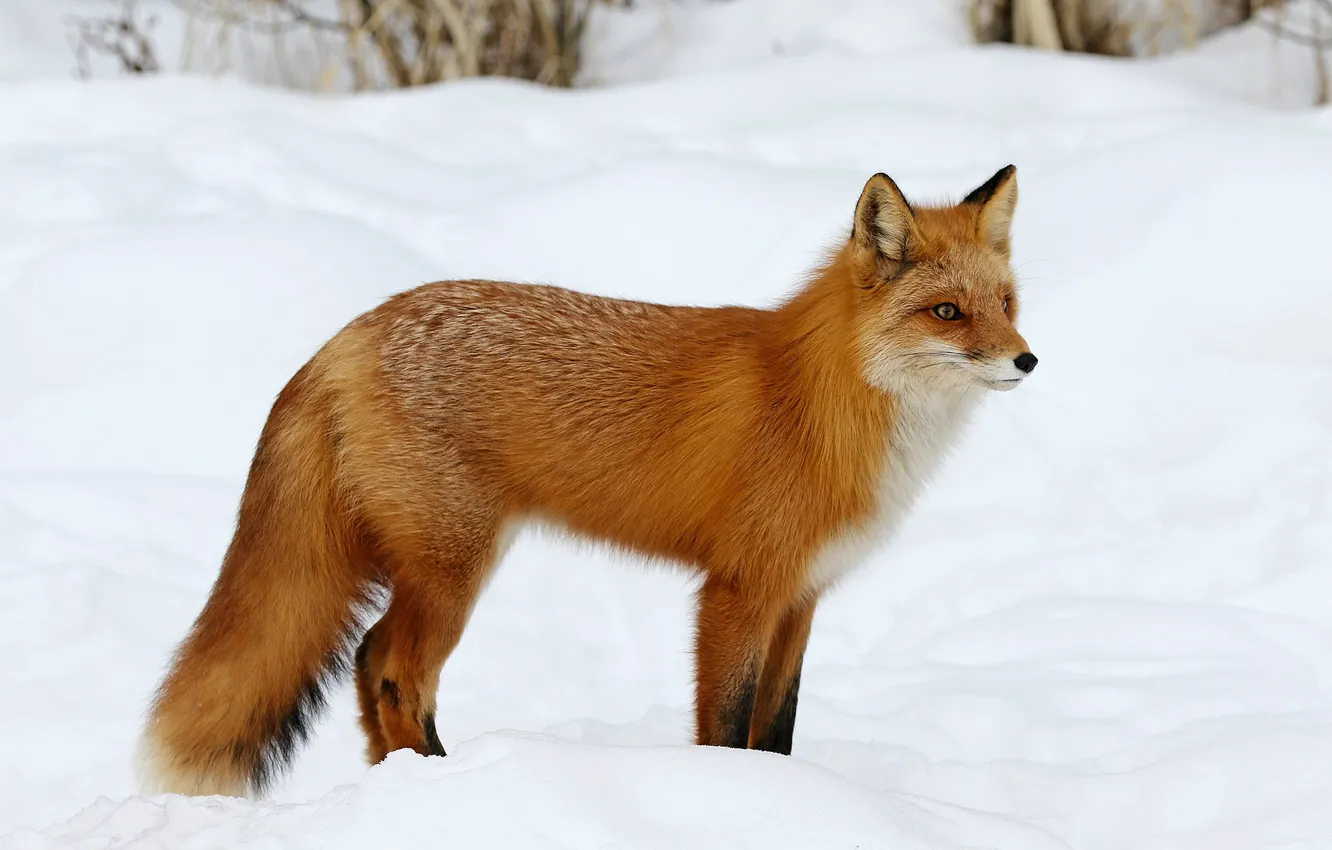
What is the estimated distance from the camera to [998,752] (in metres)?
3.16

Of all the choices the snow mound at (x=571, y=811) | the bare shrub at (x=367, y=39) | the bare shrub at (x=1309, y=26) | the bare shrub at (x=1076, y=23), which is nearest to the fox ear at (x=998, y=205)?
the snow mound at (x=571, y=811)

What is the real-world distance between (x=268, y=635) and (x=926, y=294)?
1.48 meters

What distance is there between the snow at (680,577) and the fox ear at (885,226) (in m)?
0.99

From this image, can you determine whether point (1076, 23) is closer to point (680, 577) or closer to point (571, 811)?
point (680, 577)

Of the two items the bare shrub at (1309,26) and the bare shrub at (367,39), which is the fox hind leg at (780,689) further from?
the bare shrub at (367,39)

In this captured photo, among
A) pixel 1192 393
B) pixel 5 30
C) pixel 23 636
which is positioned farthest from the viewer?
pixel 5 30

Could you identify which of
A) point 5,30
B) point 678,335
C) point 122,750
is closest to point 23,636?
point 122,750

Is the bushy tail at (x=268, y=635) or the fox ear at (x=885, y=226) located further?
the bushy tail at (x=268, y=635)

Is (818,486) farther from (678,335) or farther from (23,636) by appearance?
(23,636)

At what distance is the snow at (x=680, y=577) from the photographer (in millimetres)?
2600

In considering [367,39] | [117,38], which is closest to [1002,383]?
[367,39]

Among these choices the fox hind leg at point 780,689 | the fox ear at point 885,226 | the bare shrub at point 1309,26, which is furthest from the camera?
the bare shrub at point 1309,26

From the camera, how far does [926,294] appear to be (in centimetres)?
259

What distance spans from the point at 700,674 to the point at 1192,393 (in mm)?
2370
